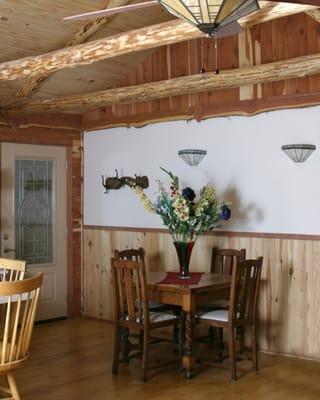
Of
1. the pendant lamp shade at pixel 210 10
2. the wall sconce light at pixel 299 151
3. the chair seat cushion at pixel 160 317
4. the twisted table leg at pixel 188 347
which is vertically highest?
the pendant lamp shade at pixel 210 10

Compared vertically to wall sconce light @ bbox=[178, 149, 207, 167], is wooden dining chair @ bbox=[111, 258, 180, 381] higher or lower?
lower

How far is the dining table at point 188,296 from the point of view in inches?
193

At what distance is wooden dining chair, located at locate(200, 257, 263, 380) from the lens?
4875 mm

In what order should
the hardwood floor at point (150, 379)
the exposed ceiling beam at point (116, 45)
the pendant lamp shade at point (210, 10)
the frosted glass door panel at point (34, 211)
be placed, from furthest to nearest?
the frosted glass door panel at point (34, 211) → the hardwood floor at point (150, 379) → the exposed ceiling beam at point (116, 45) → the pendant lamp shade at point (210, 10)

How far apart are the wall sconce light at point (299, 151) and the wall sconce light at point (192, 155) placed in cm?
94

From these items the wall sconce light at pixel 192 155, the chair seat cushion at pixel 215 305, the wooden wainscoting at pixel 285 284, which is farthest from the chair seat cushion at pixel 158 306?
the wall sconce light at pixel 192 155

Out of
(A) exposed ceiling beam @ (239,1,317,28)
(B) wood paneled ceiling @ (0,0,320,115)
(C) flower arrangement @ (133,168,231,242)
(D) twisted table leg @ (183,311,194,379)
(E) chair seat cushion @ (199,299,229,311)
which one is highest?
(B) wood paneled ceiling @ (0,0,320,115)

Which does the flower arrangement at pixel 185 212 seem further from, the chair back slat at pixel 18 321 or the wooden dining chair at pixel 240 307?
the chair back slat at pixel 18 321

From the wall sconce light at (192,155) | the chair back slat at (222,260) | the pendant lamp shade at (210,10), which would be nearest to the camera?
the pendant lamp shade at (210,10)

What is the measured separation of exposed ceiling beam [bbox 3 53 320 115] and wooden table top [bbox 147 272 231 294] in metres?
1.75

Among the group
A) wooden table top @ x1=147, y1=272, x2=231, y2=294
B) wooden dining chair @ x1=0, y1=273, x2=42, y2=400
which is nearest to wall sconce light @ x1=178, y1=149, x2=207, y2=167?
wooden table top @ x1=147, y1=272, x2=231, y2=294

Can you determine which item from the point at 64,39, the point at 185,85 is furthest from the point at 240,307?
the point at 64,39

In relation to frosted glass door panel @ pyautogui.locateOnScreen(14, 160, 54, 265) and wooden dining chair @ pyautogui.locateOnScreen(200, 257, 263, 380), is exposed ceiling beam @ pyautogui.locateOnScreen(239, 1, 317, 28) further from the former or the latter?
frosted glass door panel @ pyautogui.locateOnScreen(14, 160, 54, 265)

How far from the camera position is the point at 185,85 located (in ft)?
18.5
